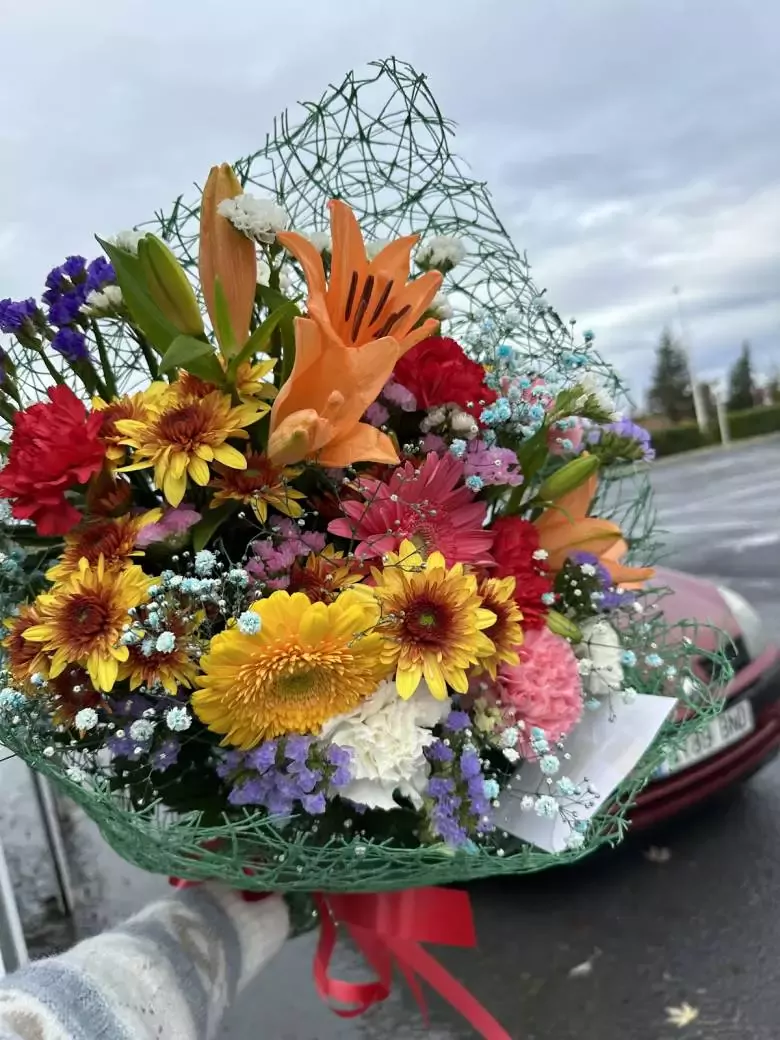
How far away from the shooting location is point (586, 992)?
2494 mm

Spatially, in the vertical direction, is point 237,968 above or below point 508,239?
below

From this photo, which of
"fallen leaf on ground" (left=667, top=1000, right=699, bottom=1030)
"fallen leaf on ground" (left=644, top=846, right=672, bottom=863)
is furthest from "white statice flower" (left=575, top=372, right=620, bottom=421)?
"fallen leaf on ground" (left=644, top=846, right=672, bottom=863)

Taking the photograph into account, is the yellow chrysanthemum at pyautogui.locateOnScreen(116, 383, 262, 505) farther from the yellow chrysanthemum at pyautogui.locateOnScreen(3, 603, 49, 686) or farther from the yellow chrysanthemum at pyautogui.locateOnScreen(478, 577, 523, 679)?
the yellow chrysanthemum at pyautogui.locateOnScreen(478, 577, 523, 679)

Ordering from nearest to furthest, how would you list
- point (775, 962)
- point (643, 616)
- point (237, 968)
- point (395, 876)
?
point (395, 876) < point (237, 968) < point (643, 616) < point (775, 962)

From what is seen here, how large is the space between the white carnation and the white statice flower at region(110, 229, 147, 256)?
381 millimetres

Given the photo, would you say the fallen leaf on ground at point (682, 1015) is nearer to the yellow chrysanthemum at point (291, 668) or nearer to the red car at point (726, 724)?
the red car at point (726, 724)

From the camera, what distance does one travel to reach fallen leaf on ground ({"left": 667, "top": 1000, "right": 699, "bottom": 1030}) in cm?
234

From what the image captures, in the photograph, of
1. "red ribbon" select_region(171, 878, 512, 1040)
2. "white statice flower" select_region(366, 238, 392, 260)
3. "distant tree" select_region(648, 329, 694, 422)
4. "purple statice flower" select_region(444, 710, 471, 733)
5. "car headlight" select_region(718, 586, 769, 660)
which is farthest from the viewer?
"distant tree" select_region(648, 329, 694, 422)

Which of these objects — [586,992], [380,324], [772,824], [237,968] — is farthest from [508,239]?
[772,824]

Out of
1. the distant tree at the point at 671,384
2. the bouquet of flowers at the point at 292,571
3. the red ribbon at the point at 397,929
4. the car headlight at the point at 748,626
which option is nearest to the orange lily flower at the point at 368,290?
the bouquet of flowers at the point at 292,571

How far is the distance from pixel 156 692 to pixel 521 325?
2.52 feet

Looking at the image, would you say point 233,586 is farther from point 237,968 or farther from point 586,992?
point 586,992

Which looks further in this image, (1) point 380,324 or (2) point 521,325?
(2) point 521,325

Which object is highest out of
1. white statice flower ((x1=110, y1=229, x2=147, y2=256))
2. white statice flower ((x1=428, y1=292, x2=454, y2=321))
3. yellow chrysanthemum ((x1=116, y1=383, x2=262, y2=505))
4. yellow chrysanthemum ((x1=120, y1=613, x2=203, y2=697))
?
white statice flower ((x1=110, y1=229, x2=147, y2=256))
